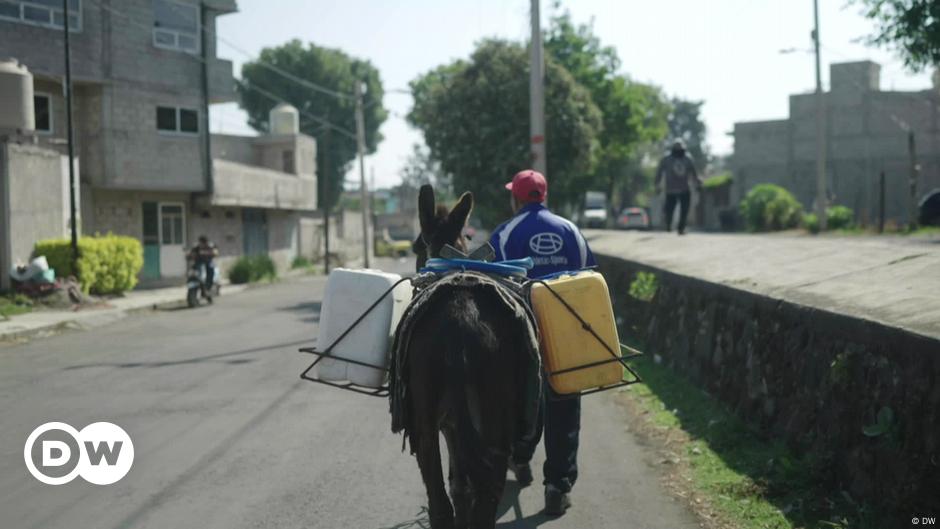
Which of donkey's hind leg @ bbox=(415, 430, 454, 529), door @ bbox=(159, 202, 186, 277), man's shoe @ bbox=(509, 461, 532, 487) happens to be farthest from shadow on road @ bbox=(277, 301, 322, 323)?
donkey's hind leg @ bbox=(415, 430, 454, 529)

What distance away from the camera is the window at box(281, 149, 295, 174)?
47344 mm

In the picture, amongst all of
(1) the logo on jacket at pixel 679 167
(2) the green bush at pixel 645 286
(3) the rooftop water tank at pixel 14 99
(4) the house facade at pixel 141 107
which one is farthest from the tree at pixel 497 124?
(2) the green bush at pixel 645 286

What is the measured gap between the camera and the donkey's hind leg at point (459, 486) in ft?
13.8

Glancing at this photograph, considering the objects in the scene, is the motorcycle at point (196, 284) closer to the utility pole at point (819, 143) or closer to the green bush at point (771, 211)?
the utility pole at point (819, 143)

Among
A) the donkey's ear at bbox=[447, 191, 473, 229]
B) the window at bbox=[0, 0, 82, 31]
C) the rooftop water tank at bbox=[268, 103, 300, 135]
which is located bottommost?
the donkey's ear at bbox=[447, 191, 473, 229]

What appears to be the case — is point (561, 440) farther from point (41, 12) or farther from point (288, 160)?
point (288, 160)

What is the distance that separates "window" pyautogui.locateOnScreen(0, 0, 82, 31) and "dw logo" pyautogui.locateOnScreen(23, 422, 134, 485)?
73.7 ft

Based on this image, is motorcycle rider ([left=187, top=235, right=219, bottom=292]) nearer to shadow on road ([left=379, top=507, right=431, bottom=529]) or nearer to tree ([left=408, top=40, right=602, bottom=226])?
tree ([left=408, top=40, right=602, bottom=226])

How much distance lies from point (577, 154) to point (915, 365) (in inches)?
886

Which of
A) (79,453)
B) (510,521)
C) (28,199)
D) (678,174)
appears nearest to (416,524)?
(510,521)

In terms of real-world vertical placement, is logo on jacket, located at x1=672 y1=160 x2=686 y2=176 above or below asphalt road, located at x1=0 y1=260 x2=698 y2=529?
above

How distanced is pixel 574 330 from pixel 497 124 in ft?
69.8

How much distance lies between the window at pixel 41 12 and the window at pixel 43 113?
2266 mm

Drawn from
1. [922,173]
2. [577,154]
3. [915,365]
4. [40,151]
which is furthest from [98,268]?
[922,173]
